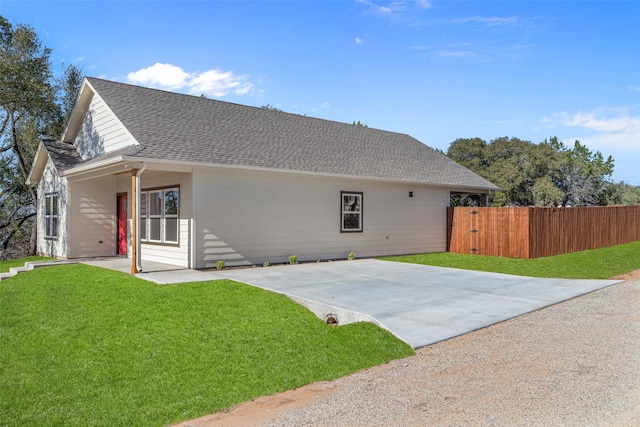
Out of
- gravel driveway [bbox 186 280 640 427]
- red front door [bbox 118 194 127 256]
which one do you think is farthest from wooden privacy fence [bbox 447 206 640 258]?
red front door [bbox 118 194 127 256]

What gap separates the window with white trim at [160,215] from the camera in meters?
12.7

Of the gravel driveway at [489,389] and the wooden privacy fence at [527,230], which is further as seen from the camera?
the wooden privacy fence at [527,230]

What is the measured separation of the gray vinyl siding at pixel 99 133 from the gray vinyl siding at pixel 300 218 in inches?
119

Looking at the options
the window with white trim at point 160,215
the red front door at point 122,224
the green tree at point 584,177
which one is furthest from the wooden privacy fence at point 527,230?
the green tree at point 584,177

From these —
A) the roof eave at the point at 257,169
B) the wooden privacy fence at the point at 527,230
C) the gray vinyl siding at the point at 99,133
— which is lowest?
the wooden privacy fence at the point at 527,230

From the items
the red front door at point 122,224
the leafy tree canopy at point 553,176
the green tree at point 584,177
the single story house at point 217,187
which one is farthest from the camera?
the green tree at point 584,177

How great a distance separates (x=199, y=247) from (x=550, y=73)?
15.1 metres

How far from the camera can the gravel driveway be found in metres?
3.89

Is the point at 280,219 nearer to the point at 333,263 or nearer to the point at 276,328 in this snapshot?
the point at 333,263

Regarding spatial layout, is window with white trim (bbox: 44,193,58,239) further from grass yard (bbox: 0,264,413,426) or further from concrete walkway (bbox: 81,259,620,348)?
grass yard (bbox: 0,264,413,426)

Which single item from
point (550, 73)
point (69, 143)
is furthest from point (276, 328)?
point (550, 73)

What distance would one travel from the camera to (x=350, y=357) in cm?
559

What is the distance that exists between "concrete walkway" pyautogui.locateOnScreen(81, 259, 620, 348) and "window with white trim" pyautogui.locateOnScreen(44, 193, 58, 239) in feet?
13.1

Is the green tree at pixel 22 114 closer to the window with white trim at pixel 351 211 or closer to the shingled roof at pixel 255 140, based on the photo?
the shingled roof at pixel 255 140
